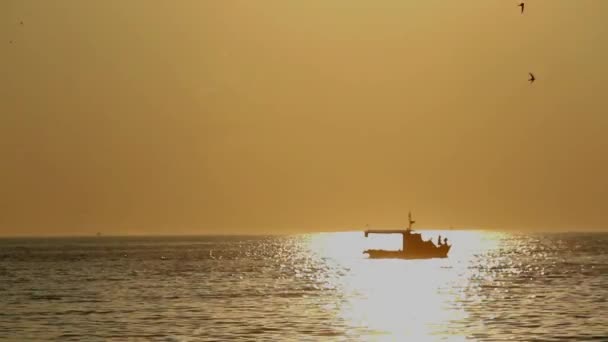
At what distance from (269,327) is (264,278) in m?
65.7

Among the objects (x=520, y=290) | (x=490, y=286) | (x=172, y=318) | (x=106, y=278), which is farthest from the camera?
(x=106, y=278)

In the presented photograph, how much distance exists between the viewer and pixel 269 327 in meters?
76.4

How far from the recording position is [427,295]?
108 m

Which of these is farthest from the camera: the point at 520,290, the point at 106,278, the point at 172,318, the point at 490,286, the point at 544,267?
the point at 544,267

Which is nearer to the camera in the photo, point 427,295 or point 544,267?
point 427,295

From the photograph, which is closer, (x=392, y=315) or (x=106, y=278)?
(x=392, y=315)

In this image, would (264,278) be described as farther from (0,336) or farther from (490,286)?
(0,336)

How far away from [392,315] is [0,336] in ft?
88.5

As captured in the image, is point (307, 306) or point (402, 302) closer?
point (307, 306)

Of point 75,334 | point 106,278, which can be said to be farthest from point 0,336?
point 106,278

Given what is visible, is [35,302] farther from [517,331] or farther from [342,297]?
[517,331]

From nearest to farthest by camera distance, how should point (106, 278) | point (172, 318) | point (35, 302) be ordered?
point (172, 318), point (35, 302), point (106, 278)

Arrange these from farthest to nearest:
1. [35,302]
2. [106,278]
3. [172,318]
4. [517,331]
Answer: [106,278]
[35,302]
[172,318]
[517,331]

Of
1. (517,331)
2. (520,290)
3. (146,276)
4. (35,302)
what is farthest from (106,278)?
(517,331)
